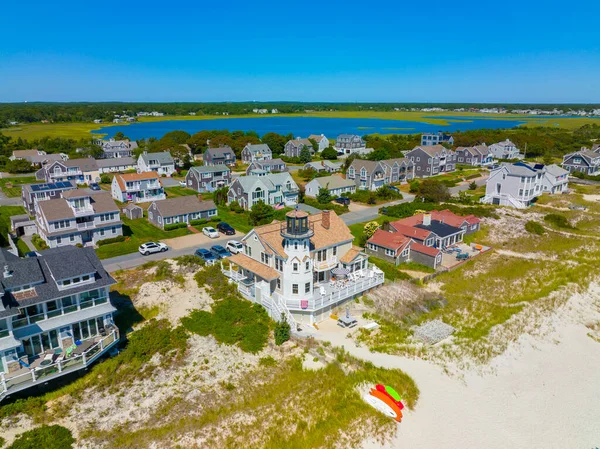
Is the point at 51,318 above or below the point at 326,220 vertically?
below

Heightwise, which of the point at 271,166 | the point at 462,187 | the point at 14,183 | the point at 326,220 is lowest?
the point at 462,187

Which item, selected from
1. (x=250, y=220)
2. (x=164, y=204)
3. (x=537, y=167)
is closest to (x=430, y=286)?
(x=250, y=220)

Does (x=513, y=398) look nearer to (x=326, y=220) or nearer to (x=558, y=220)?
(x=326, y=220)

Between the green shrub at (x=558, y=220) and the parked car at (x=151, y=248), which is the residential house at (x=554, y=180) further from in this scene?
the parked car at (x=151, y=248)

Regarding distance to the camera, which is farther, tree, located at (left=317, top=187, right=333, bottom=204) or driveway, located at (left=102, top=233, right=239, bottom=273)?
tree, located at (left=317, top=187, right=333, bottom=204)

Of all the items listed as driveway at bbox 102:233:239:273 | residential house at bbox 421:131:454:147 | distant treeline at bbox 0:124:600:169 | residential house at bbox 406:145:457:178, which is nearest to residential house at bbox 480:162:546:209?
residential house at bbox 406:145:457:178

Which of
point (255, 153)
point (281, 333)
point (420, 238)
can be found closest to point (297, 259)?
point (281, 333)

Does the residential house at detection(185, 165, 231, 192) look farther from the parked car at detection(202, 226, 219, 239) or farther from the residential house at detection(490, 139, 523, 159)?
the residential house at detection(490, 139, 523, 159)
